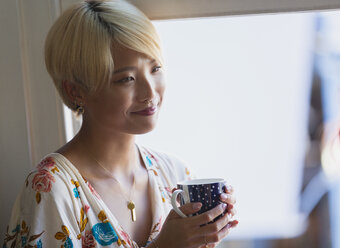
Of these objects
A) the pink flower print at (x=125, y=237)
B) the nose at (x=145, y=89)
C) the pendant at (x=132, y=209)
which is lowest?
the pink flower print at (x=125, y=237)

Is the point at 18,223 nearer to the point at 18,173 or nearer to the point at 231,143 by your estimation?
the point at 18,173

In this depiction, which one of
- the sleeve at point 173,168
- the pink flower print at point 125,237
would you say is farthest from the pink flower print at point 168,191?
the pink flower print at point 125,237

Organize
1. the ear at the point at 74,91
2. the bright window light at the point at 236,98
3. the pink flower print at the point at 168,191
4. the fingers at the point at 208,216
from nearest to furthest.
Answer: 1. the fingers at the point at 208,216
2. the ear at the point at 74,91
3. the pink flower print at the point at 168,191
4. the bright window light at the point at 236,98

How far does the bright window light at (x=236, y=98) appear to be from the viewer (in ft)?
4.69

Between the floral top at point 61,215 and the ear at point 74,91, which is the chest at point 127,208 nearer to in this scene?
the floral top at point 61,215

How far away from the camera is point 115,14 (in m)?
1.03

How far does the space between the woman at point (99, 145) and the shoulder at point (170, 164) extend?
0.13 metres

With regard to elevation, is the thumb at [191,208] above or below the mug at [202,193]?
below

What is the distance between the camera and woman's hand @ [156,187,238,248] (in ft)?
3.10

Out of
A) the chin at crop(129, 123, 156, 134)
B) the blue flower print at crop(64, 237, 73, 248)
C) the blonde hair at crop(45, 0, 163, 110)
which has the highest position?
the blonde hair at crop(45, 0, 163, 110)

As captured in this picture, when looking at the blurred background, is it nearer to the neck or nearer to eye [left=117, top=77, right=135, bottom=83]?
the neck

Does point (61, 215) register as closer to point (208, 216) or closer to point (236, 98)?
point (208, 216)

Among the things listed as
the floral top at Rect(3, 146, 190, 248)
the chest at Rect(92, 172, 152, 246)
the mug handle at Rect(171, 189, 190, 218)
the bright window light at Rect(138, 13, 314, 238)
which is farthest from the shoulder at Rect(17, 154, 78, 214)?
the bright window light at Rect(138, 13, 314, 238)

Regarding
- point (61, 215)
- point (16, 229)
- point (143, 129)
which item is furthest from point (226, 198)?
point (16, 229)
